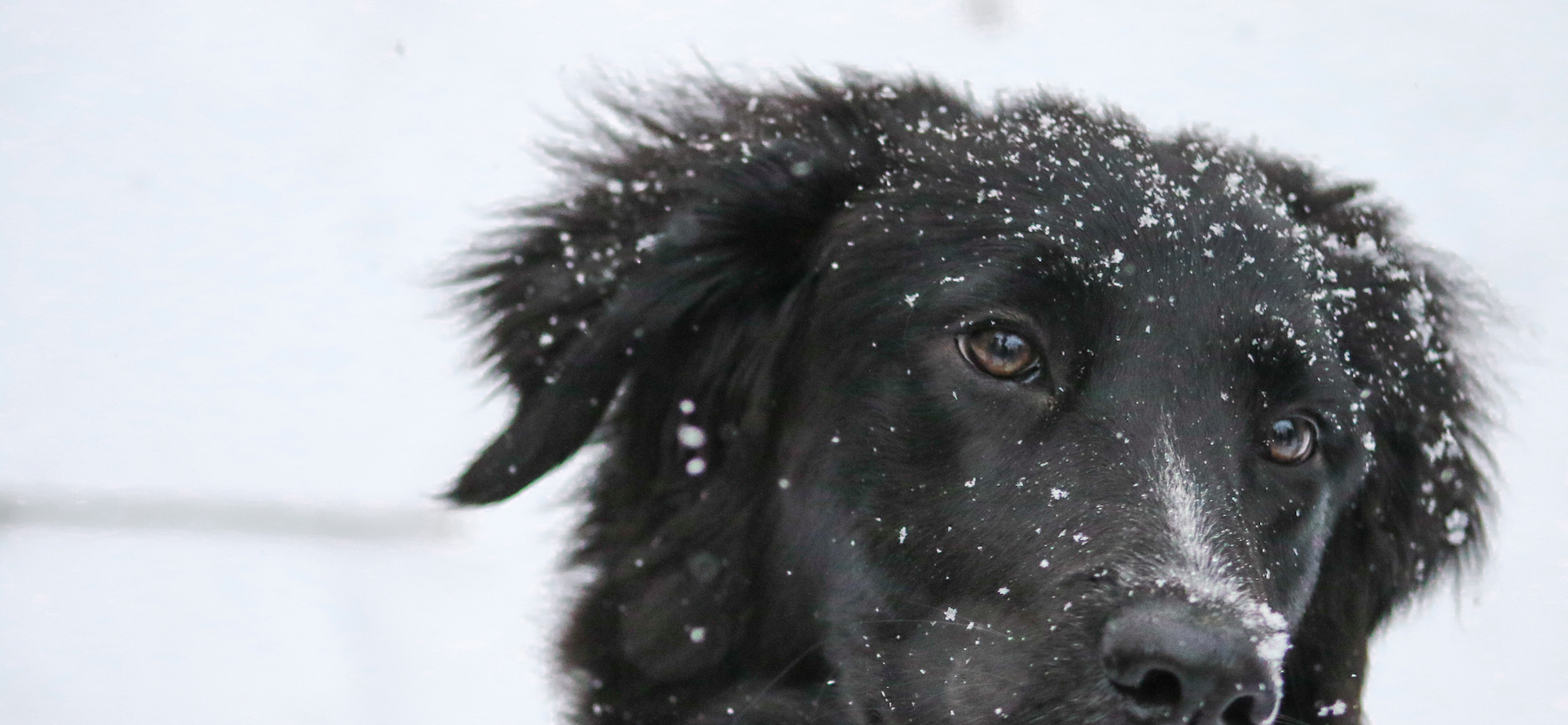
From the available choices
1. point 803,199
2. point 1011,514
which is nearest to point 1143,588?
point 1011,514

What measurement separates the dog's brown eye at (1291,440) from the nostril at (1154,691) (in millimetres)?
744

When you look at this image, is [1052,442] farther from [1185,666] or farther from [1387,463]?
[1387,463]

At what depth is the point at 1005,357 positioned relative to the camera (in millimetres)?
2242

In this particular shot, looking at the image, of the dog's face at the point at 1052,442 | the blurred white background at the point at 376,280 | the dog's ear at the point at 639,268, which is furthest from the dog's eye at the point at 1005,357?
the blurred white background at the point at 376,280

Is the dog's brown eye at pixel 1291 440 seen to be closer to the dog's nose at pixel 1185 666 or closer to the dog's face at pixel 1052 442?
the dog's face at pixel 1052 442

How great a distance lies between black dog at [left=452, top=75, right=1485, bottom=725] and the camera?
2082 millimetres

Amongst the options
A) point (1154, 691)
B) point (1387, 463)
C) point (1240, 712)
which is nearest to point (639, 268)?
point (1154, 691)

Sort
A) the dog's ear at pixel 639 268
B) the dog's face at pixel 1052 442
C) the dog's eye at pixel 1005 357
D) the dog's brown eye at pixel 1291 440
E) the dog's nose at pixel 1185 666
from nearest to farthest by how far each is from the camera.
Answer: the dog's nose at pixel 1185 666 → the dog's face at pixel 1052 442 → the dog's eye at pixel 1005 357 → the dog's brown eye at pixel 1291 440 → the dog's ear at pixel 639 268

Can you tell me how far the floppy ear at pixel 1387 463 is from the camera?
2.78 metres

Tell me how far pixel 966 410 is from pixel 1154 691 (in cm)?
61

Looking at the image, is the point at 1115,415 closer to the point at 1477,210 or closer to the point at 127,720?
the point at 127,720

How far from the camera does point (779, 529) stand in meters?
2.52

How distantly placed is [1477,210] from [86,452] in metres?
5.54

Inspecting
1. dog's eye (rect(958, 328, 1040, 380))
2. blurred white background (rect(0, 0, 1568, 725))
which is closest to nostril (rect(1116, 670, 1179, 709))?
dog's eye (rect(958, 328, 1040, 380))
